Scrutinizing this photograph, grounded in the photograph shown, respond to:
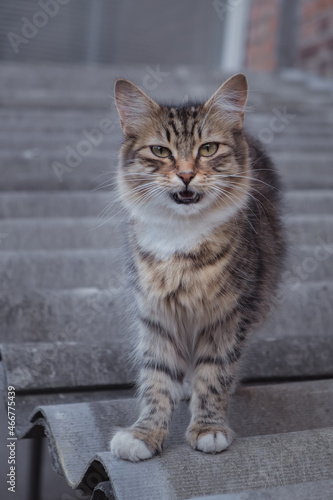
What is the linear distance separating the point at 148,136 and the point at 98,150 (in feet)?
6.57

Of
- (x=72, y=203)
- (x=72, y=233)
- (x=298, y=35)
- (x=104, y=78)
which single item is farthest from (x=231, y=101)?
(x=298, y=35)

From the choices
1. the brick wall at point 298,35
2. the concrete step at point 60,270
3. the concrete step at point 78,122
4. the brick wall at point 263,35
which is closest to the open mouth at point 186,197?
the concrete step at point 60,270

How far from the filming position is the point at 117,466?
125cm

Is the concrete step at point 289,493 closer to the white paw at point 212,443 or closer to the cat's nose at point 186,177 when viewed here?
the white paw at point 212,443

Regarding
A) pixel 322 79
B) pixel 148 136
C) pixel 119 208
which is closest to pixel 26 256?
pixel 119 208

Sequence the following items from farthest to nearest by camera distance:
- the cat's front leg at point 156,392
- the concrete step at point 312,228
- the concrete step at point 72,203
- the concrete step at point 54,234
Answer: the concrete step at point 72,203
the concrete step at point 312,228
the concrete step at point 54,234
the cat's front leg at point 156,392

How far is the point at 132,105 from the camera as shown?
1.84 metres

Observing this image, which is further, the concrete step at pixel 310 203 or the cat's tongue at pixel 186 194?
the concrete step at pixel 310 203

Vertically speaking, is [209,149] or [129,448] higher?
[209,149]

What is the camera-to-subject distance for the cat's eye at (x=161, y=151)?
1748 mm

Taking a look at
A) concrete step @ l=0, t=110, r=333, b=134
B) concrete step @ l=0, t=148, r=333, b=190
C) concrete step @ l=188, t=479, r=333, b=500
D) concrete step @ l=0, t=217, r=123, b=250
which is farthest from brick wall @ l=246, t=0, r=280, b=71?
concrete step @ l=188, t=479, r=333, b=500

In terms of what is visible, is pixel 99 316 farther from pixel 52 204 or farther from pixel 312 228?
pixel 312 228

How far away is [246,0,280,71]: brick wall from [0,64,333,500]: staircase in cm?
175

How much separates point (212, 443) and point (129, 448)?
0.19m
